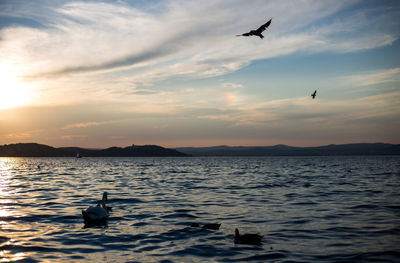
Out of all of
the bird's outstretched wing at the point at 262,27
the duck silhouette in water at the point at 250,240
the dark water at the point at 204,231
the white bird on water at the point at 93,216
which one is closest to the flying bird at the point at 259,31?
the bird's outstretched wing at the point at 262,27

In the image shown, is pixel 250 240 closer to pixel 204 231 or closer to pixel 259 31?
pixel 204 231

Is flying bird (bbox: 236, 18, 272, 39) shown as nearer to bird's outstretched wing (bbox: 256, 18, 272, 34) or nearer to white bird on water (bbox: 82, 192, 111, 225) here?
bird's outstretched wing (bbox: 256, 18, 272, 34)

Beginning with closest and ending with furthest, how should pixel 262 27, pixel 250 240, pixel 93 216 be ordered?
pixel 250 240, pixel 93 216, pixel 262 27

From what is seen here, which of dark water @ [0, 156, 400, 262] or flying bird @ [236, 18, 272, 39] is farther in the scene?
flying bird @ [236, 18, 272, 39]

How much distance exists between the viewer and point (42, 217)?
1878 centimetres

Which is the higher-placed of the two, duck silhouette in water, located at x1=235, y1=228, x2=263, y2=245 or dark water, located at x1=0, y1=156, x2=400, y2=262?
duck silhouette in water, located at x1=235, y1=228, x2=263, y2=245

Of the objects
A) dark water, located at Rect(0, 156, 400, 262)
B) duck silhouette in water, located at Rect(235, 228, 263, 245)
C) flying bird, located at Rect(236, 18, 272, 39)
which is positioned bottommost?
dark water, located at Rect(0, 156, 400, 262)

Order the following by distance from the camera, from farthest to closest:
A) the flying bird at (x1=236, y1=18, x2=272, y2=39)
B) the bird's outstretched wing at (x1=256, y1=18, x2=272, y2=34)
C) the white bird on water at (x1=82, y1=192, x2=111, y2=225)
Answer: the bird's outstretched wing at (x1=256, y1=18, x2=272, y2=34) < the flying bird at (x1=236, y1=18, x2=272, y2=39) < the white bird on water at (x1=82, y1=192, x2=111, y2=225)

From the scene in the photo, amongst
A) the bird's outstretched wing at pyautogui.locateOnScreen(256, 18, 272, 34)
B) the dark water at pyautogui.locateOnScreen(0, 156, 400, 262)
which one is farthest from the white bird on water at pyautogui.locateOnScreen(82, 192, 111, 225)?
the bird's outstretched wing at pyautogui.locateOnScreen(256, 18, 272, 34)

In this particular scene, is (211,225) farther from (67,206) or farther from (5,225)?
(67,206)

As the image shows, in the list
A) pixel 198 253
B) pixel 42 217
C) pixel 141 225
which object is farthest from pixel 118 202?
pixel 198 253

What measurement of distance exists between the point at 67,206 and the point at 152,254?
1290 cm

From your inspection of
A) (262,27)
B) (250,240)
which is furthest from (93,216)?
(262,27)

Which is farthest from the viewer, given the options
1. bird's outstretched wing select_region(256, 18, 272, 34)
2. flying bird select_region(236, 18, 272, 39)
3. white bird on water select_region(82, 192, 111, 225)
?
bird's outstretched wing select_region(256, 18, 272, 34)
